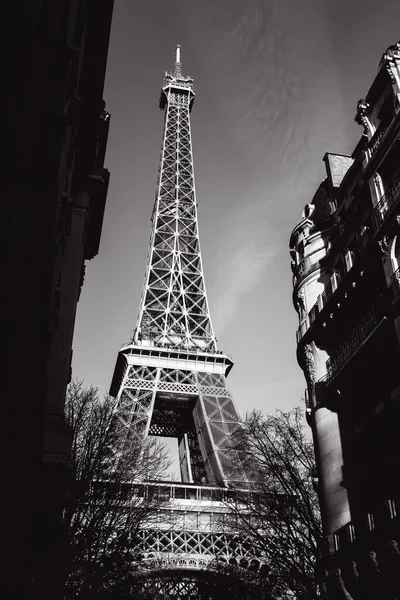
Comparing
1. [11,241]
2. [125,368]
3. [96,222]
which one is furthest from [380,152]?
[125,368]

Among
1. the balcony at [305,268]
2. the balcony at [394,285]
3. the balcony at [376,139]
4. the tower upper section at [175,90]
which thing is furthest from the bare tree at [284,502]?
the tower upper section at [175,90]

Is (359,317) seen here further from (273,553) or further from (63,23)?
(63,23)

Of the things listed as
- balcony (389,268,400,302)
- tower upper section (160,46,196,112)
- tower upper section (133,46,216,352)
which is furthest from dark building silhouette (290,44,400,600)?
tower upper section (160,46,196,112)

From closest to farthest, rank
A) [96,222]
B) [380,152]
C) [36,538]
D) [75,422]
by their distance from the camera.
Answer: [36,538] → [380,152] → [75,422] → [96,222]

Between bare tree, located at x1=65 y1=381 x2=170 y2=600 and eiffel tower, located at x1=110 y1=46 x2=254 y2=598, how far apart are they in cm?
341

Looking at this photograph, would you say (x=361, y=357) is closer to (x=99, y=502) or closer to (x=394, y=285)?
(x=394, y=285)

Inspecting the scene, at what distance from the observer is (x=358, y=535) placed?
1681 centimetres

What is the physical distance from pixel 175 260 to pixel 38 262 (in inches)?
2335

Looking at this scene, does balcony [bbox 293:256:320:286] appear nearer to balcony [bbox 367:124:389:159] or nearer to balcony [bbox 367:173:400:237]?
balcony [bbox 367:173:400:237]

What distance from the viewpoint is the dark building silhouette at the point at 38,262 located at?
21.4ft

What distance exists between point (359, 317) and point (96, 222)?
1241cm

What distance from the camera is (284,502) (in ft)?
74.8

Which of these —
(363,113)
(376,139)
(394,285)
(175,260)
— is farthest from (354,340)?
(175,260)

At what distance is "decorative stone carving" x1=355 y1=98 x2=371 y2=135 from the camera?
2391cm
